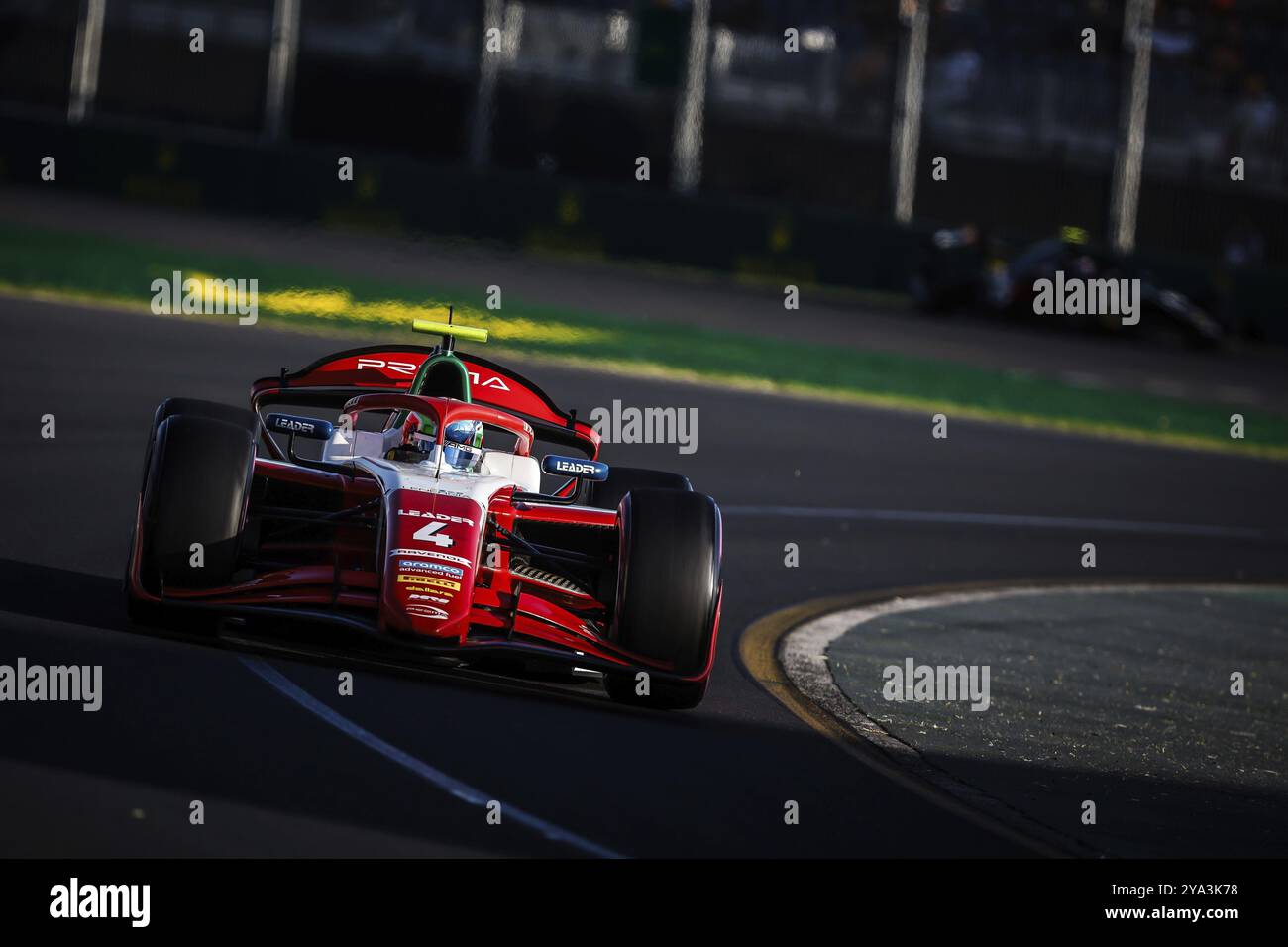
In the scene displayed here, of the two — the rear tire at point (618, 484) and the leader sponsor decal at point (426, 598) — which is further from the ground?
the rear tire at point (618, 484)

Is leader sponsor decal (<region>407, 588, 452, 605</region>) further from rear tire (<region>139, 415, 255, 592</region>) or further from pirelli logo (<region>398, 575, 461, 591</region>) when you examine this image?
rear tire (<region>139, 415, 255, 592</region>)

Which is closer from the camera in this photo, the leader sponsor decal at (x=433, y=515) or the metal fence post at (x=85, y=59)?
the leader sponsor decal at (x=433, y=515)

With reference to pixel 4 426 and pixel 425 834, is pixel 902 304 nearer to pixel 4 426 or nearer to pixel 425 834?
pixel 4 426

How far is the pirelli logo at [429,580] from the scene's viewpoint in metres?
7.35

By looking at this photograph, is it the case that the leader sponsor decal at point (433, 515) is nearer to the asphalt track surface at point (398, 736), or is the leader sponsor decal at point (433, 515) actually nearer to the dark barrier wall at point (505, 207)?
the asphalt track surface at point (398, 736)

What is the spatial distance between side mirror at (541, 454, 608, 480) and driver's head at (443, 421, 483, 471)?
33 centimetres

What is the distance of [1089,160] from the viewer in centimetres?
3512

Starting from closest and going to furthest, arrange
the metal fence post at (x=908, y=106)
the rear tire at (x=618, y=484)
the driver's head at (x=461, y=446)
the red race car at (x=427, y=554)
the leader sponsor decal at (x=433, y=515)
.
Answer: the red race car at (x=427, y=554), the leader sponsor decal at (x=433, y=515), the driver's head at (x=461, y=446), the rear tire at (x=618, y=484), the metal fence post at (x=908, y=106)

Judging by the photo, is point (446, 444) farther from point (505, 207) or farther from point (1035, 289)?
point (1035, 289)

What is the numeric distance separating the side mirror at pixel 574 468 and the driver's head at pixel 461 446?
0.33 m

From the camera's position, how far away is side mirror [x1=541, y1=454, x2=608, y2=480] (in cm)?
860

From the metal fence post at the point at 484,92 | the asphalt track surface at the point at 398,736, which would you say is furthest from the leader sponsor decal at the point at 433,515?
the metal fence post at the point at 484,92

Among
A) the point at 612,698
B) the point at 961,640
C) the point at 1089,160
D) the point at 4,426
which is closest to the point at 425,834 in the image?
the point at 612,698

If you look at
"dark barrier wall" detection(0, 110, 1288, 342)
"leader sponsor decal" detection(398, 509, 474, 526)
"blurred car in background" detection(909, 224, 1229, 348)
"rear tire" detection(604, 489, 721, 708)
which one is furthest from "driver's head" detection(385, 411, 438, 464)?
"blurred car in background" detection(909, 224, 1229, 348)
